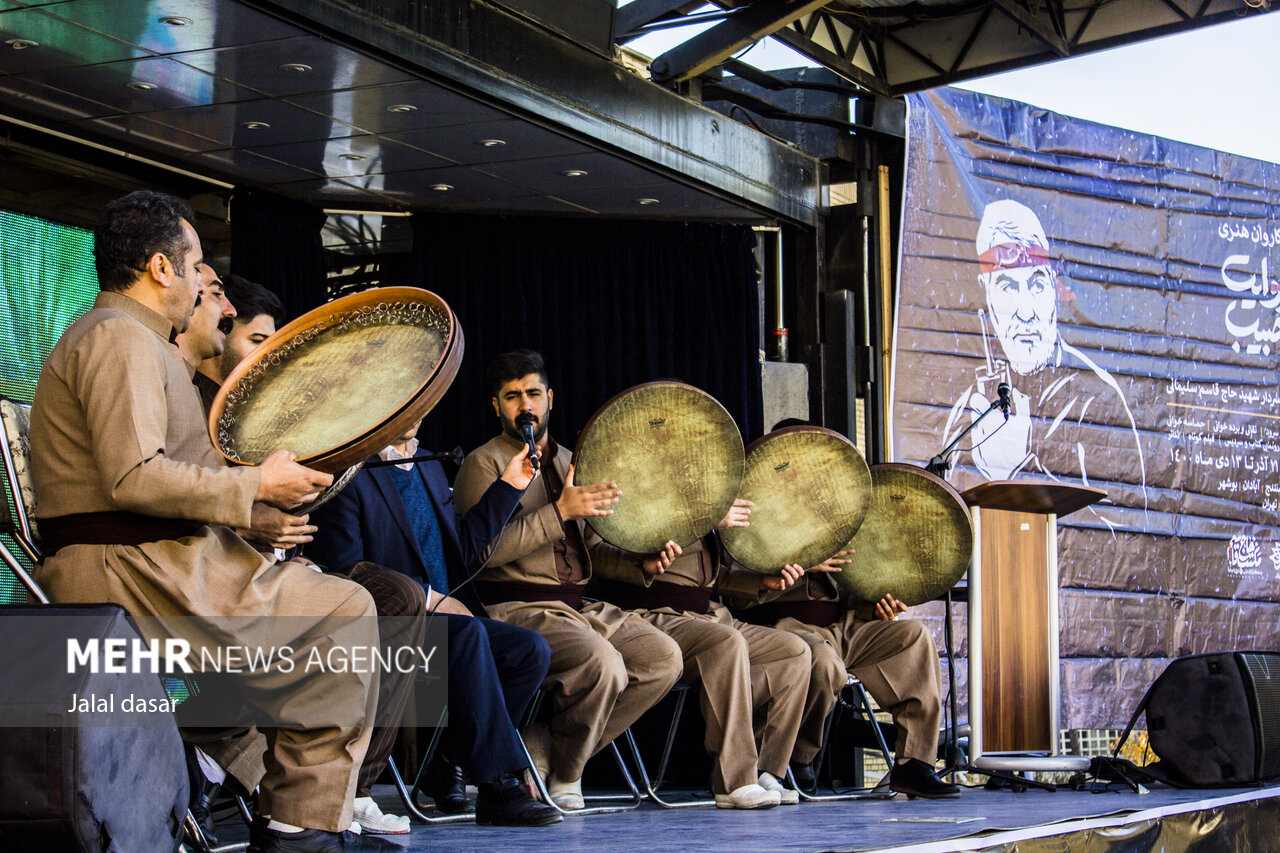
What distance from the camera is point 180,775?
202 cm

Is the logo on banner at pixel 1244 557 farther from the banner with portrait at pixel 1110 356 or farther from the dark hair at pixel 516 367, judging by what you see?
the dark hair at pixel 516 367

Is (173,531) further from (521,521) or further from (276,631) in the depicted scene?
(521,521)

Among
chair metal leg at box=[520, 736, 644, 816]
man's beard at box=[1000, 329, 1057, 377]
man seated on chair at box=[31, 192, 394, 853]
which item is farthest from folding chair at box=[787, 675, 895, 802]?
man seated on chair at box=[31, 192, 394, 853]

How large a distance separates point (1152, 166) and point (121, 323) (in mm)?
5910

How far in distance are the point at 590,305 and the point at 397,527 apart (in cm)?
269

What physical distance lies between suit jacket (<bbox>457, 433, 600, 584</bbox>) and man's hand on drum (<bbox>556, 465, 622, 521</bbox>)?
0.11 feet

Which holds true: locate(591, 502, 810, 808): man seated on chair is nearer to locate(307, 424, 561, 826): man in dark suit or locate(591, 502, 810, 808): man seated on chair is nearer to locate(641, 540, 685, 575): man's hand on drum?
locate(641, 540, 685, 575): man's hand on drum

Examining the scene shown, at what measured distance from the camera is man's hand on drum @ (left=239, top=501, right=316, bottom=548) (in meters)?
2.26

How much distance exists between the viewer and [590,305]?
19.4 ft

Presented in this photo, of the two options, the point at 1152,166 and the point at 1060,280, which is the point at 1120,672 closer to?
the point at 1060,280

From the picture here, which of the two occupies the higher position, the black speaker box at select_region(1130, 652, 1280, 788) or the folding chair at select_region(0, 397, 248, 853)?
the folding chair at select_region(0, 397, 248, 853)

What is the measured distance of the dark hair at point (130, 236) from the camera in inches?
90.4

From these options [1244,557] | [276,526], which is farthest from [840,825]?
[1244,557]

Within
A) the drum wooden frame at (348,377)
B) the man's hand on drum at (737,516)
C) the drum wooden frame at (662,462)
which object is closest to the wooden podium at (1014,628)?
the man's hand on drum at (737,516)
